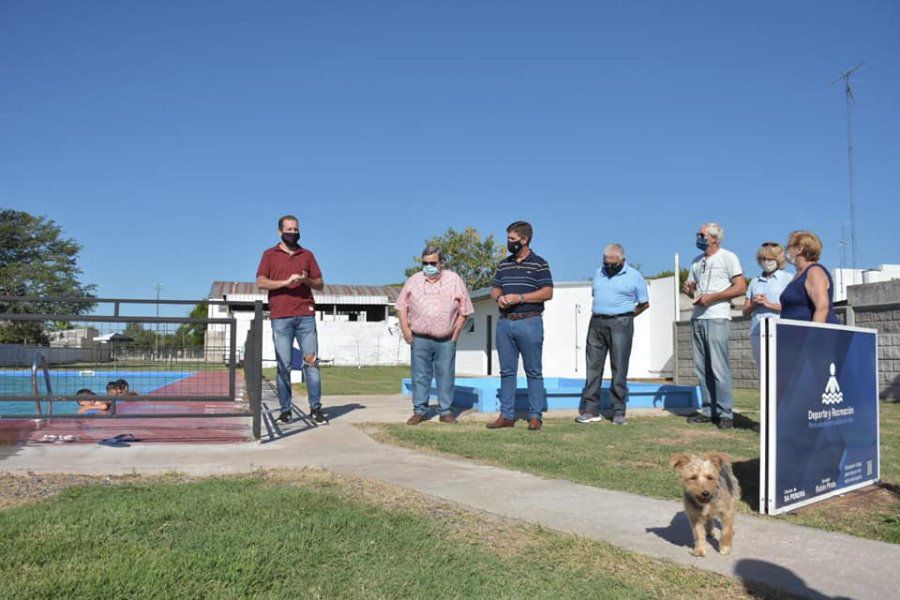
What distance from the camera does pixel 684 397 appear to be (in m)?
9.43

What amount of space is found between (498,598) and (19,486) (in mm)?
2984

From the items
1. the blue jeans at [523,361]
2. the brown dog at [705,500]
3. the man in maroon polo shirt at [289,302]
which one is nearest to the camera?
the brown dog at [705,500]

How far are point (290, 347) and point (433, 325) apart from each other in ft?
4.74

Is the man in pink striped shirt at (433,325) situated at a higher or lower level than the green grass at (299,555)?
higher

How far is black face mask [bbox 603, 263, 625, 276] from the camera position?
25.7 ft

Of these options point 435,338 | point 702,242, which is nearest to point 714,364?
point 702,242

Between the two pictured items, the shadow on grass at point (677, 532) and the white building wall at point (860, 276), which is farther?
the white building wall at point (860, 276)

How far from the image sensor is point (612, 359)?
784cm

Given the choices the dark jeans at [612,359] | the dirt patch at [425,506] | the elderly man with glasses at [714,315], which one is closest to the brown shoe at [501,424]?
the dark jeans at [612,359]

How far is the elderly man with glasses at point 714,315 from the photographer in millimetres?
7262

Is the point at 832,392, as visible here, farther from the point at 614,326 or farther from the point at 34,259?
the point at 34,259

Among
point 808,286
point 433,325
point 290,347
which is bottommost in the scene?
point 290,347

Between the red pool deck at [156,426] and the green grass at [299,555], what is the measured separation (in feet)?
8.30

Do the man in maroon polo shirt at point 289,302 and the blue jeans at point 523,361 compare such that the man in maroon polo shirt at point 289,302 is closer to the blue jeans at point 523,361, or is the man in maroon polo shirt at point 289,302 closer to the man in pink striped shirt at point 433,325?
the man in pink striped shirt at point 433,325
